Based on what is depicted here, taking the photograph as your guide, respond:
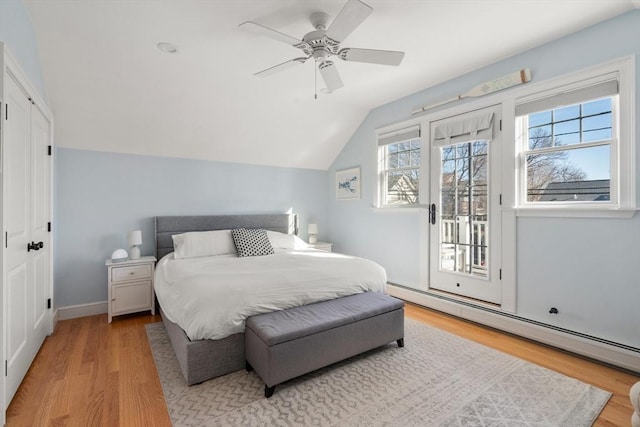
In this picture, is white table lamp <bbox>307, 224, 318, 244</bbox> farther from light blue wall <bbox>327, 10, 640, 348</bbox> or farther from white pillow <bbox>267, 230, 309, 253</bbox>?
light blue wall <bbox>327, 10, 640, 348</bbox>

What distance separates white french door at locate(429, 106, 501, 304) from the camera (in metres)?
3.19

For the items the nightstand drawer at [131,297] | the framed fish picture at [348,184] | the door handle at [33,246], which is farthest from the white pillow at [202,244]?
the framed fish picture at [348,184]

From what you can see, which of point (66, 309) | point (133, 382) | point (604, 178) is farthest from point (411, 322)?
point (66, 309)

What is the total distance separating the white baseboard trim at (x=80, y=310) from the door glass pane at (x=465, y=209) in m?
4.09

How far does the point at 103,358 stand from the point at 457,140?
4.03 meters

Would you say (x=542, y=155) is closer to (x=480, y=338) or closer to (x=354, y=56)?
(x=480, y=338)

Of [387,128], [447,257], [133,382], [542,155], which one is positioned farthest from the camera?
[387,128]

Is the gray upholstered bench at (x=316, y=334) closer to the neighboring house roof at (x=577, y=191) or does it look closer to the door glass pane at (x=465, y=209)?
the door glass pane at (x=465, y=209)

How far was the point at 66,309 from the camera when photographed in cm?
338

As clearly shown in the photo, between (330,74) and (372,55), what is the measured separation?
1.39ft

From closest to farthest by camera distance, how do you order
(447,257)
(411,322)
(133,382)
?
(133,382) < (411,322) < (447,257)

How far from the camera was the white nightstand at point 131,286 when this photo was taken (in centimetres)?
333

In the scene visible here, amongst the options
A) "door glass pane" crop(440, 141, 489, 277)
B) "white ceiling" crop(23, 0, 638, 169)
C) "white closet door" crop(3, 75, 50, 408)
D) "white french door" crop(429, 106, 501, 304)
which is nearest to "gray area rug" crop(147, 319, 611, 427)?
"white closet door" crop(3, 75, 50, 408)

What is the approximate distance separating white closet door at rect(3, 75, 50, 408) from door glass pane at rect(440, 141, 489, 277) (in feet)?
12.7
